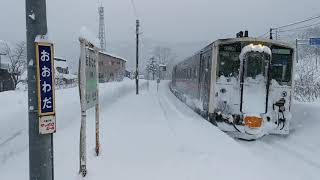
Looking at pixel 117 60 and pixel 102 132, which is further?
pixel 117 60

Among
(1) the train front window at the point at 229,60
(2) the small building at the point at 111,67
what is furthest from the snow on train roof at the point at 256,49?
(2) the small building at the point at 111,67

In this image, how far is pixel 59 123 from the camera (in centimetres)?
1006

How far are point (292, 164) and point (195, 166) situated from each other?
2821 millimetres

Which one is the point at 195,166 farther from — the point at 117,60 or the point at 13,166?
the point at 117,60

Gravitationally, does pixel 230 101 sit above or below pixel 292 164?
above

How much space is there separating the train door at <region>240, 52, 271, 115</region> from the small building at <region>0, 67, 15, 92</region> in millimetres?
25749

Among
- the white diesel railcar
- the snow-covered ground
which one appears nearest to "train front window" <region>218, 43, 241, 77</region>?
the white diesel railcar

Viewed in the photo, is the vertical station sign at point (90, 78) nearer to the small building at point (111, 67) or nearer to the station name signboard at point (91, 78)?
the station name signboard at point (91, 78)

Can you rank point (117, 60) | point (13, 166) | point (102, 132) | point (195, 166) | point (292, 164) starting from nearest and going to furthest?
point (195, 166)
point (13, 166)
point (292, 164)
point (102, 132)
point (117, 60)

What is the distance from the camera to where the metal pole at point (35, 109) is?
12.0 ft

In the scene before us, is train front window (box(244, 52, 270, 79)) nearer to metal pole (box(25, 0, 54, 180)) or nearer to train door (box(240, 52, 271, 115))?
train door (box(240, 52, 271, 115))

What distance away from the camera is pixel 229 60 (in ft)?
38.5

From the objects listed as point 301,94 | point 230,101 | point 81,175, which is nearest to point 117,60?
point 301,94

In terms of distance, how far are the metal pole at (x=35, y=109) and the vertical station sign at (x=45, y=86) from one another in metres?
0.05
